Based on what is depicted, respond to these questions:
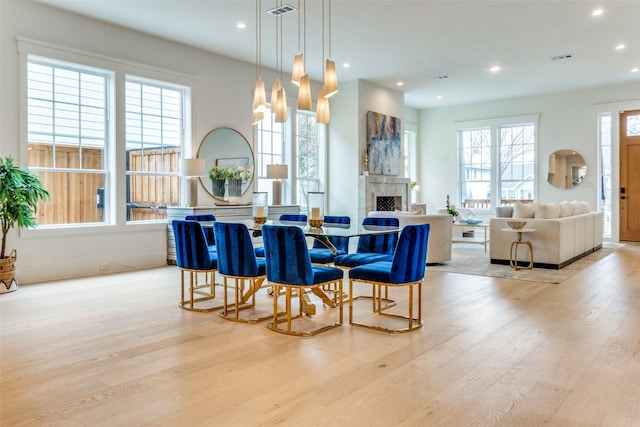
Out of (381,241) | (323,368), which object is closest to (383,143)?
(381,241)

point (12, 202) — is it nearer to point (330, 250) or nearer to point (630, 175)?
point (330, 250)

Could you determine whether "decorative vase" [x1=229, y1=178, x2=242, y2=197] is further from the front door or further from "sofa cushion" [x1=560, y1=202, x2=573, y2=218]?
the front door

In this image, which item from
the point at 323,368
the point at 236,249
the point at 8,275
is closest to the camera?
the point at 323,368

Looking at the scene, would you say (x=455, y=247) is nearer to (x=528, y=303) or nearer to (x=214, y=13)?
(x=528, y=303)

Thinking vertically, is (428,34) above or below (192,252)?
above

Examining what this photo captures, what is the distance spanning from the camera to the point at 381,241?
15.5 ft

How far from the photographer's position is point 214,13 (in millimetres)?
5777

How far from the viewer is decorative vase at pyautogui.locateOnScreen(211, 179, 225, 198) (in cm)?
721

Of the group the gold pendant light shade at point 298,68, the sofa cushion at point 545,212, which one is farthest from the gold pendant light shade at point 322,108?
the sofa cushion at point 545,212

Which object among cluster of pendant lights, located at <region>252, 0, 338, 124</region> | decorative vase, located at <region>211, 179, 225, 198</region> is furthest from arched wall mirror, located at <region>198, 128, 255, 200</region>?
cluster of pendant lights, located at <region>252, 0, 338, 124</region>

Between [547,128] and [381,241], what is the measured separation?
764cm

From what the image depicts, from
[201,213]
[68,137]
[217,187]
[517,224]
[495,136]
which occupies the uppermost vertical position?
[495,136]

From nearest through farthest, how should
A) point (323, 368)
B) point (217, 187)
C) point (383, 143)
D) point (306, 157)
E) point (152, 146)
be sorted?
point (323, 368)
point (152, 146)
point (217, 187)
point (306, 157)
point (383, 143)

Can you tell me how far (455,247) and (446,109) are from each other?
4520 mm
